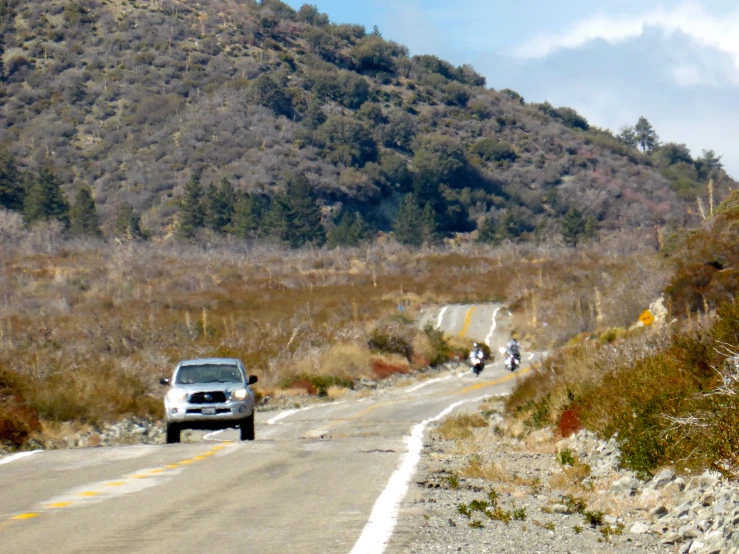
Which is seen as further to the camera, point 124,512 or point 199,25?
point 199,25

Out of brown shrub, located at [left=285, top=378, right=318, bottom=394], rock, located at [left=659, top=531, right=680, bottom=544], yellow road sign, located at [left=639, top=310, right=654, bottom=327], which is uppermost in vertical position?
yellow road sign, located at [left=639, top=310, right=654, bottom=327]

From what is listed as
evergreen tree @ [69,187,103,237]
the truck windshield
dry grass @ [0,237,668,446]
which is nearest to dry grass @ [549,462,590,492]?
the truck windshield

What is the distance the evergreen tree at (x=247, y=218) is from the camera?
97.2m

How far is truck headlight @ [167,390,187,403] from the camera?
1680 centimetres

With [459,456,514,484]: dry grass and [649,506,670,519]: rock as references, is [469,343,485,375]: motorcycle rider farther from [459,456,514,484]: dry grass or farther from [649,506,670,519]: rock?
[649,506,670,519]: rock

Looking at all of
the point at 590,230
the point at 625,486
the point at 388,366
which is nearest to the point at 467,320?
the point at 388,366

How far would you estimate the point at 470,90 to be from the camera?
175 meters

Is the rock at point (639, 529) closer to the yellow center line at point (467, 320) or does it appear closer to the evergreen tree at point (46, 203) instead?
the yellow center line at point (467, 320)

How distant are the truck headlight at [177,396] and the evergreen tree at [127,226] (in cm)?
7769

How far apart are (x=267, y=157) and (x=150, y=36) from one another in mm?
A: 41388

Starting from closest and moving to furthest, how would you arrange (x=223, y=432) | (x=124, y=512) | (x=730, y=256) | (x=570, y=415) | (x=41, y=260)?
(x=124, y=512) → (x=570, y=415) → (x=223, y=432) → (x=730, y=256) → (x=41, y=260)

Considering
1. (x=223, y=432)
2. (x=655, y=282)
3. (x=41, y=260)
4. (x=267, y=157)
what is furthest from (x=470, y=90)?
(x=223, y=432)

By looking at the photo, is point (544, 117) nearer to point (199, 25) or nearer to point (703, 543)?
point (199, 25)

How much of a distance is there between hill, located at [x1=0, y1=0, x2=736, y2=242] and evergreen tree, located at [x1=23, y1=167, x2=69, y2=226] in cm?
302
